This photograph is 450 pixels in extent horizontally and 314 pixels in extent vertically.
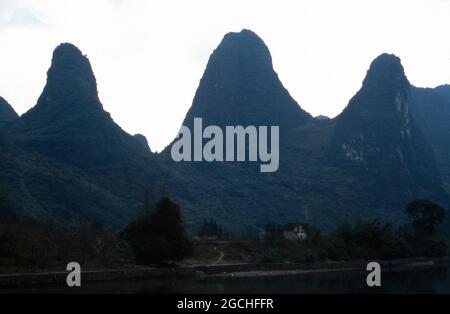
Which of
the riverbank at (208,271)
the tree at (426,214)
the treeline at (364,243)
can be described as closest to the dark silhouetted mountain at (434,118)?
the tree at (426,214)

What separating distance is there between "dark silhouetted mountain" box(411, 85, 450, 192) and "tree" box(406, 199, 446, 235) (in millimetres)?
80234

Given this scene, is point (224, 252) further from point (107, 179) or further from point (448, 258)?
point (107, 179)

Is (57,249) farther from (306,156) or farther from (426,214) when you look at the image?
(306,156)

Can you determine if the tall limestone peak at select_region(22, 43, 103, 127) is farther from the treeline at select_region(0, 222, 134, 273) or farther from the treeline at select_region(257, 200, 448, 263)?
the treeline at select_region(0, 222, 134, 273)

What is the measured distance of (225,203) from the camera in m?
93.8

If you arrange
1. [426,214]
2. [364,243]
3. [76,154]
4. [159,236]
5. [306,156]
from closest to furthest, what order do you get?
[159,236]
[364,243]
[426,214]
[76,154]
[306,156]

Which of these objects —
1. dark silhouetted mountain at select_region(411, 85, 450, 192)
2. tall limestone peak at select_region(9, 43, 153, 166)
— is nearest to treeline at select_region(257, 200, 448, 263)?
tall limestone peak at select_region(9, 43, 153, 166)

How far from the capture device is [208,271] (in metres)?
34.7

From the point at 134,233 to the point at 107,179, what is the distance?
43801 mm

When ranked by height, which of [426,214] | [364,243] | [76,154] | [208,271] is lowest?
[208,271]

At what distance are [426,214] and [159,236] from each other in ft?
112

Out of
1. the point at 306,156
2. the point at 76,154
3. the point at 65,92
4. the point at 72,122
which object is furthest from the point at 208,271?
the point at 306,156

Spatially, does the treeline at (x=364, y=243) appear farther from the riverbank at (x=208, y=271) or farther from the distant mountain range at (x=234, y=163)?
the distant mountain range at (x=234, y=163)

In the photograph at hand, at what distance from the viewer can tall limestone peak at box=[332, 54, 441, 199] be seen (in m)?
110
